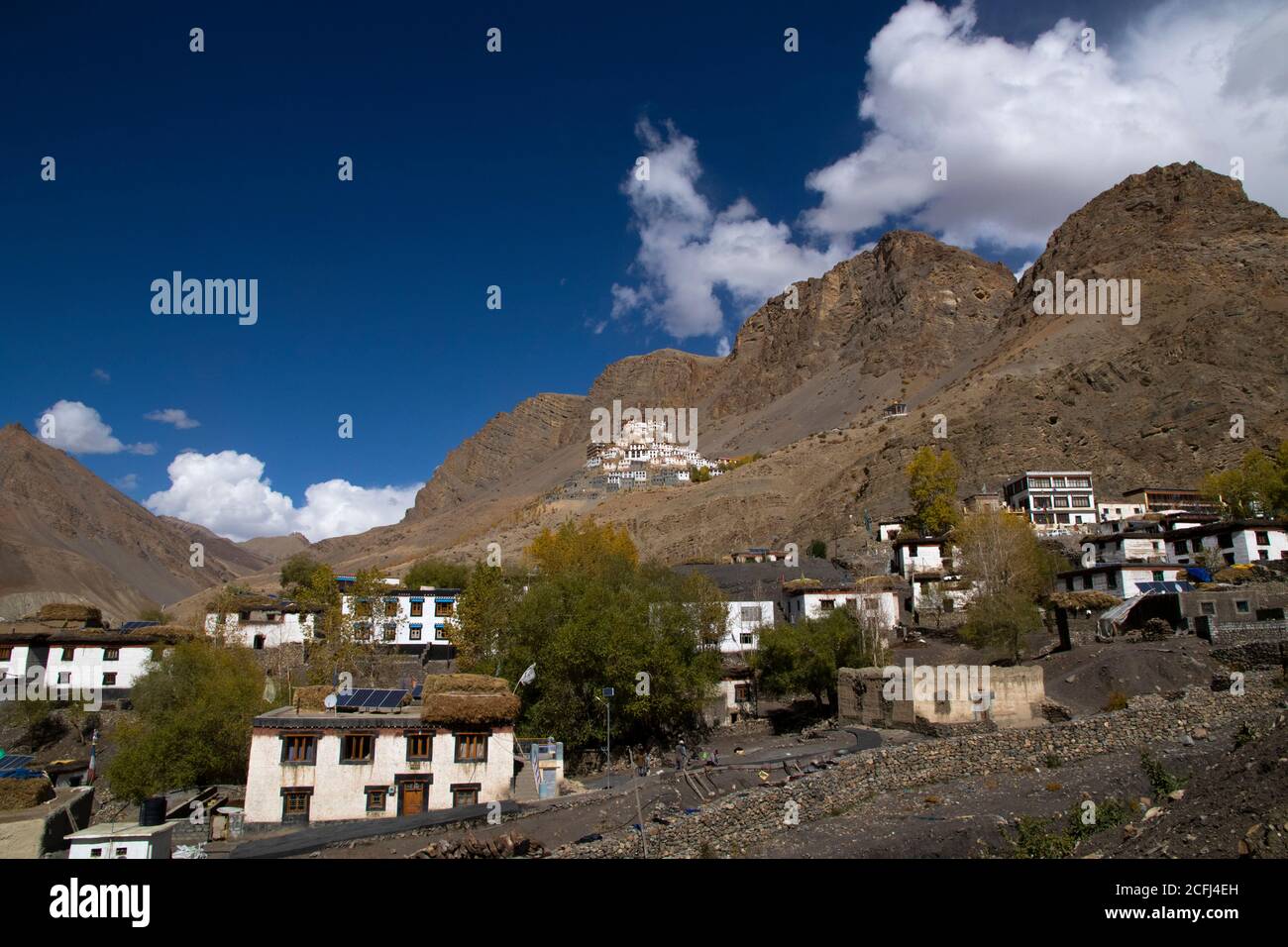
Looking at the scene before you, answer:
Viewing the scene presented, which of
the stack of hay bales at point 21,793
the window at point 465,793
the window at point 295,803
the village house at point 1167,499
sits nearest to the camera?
the stack of hay bales at point 21,793

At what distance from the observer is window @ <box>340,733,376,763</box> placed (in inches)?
1046

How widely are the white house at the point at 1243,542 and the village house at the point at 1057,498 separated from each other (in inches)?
810

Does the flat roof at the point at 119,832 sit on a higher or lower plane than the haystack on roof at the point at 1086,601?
lower

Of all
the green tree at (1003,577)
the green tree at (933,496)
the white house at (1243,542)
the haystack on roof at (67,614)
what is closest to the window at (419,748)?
the green tree at (1003,577)

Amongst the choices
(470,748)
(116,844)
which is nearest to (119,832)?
(116,844)

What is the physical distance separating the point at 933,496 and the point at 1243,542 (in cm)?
2645

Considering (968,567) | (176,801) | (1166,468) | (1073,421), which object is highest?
(1073,421)

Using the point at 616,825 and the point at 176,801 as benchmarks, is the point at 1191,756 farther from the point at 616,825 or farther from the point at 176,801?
the point at 176,801

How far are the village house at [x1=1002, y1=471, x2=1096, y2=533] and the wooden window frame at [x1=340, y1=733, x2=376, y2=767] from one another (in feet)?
207

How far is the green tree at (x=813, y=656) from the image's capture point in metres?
40.4

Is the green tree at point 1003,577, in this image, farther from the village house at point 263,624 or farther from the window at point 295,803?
the village house at point 263,624

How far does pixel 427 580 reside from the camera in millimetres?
70125

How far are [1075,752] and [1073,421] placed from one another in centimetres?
8331
